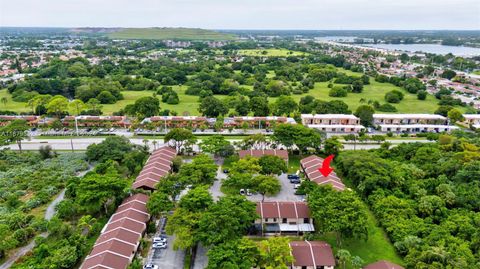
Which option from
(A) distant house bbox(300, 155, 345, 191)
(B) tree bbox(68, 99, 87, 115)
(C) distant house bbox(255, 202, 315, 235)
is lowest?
(C) distant house bbox(255, 202, 315, 235)

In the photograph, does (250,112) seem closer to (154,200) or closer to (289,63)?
(154,200)

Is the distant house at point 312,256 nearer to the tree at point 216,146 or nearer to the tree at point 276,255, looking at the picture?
the tree at point 276,255

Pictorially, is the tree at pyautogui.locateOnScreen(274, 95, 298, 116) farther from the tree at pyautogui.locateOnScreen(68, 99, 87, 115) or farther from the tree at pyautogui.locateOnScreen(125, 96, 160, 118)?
the tree at pyautogui.locateOnScreen(68, 99, 87, 115)

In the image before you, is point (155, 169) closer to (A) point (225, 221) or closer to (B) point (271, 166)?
(B) point (271, 166)

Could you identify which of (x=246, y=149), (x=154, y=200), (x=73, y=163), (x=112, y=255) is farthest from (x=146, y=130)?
(x=112, y=255)

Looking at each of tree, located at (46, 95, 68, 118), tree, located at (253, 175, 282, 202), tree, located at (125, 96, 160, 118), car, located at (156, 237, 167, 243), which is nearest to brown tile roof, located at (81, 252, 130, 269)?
car, located at (156, 237, 167, 243)

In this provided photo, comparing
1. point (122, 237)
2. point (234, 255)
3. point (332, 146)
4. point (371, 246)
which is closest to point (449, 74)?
point (332, 146)
